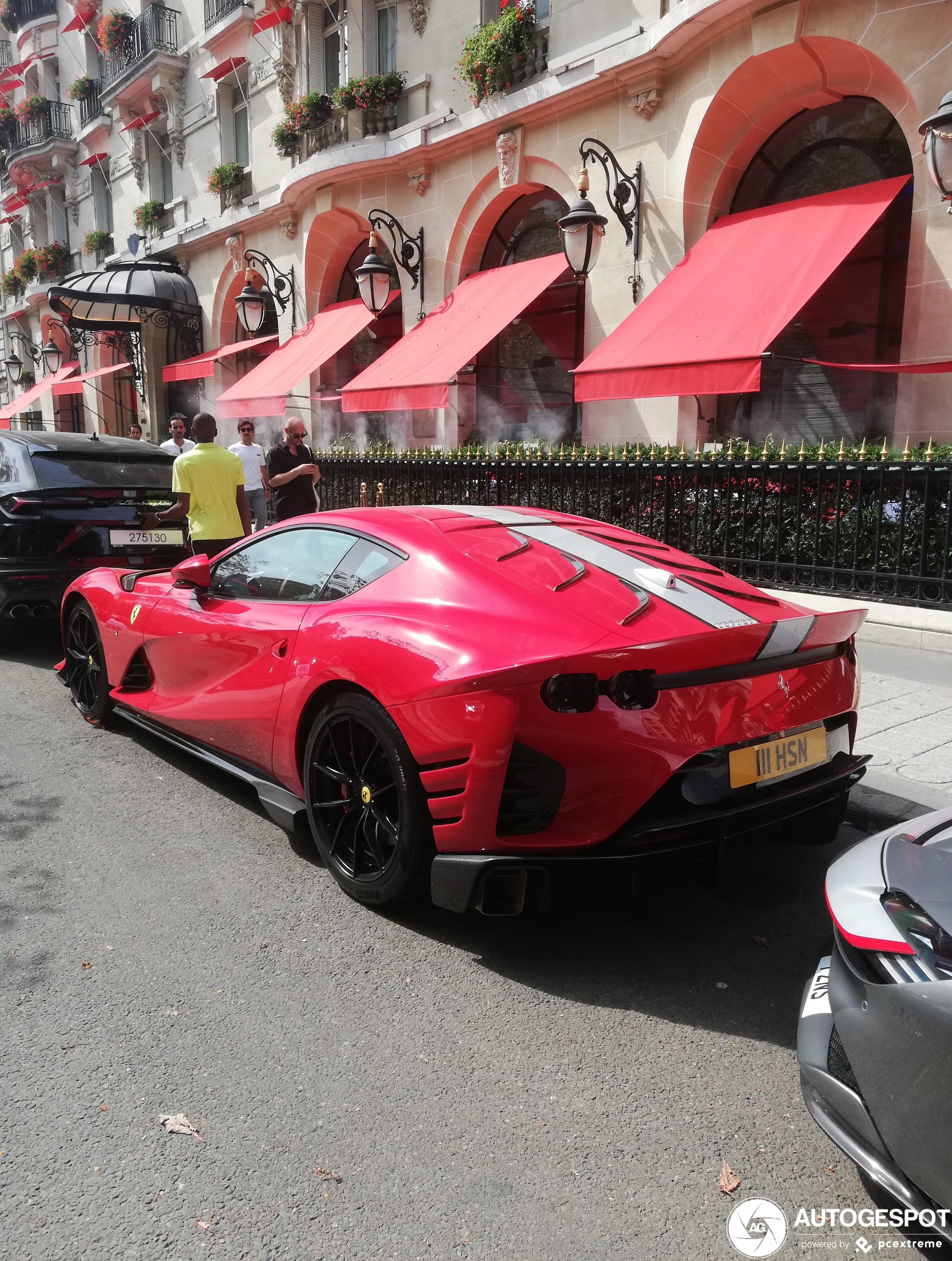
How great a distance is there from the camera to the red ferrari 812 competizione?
2791mm

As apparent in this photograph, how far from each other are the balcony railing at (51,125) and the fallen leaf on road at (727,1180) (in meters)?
35.0

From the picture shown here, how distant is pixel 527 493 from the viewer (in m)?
11.1

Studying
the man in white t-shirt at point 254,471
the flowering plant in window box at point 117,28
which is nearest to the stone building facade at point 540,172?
the flowering plant in window box at point 117,28

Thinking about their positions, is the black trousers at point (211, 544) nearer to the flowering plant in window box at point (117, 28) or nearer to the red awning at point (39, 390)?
the red awning at point (39, 390)

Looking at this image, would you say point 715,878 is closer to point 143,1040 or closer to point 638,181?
point 143,1040

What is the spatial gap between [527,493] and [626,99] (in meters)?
5.27

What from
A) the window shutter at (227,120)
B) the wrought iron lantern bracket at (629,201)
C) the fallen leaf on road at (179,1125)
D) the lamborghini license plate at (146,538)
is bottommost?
the fallen leaf on road at (179,1125)

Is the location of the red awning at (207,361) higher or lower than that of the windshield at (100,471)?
higher

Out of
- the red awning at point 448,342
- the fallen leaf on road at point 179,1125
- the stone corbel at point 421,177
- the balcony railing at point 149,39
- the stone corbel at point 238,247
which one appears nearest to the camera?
the fallen leaf on road at point 179,1125

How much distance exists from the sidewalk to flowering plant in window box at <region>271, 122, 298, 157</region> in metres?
14.3

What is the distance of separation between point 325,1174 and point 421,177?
15.7 meters

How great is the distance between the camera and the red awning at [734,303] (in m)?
8.45

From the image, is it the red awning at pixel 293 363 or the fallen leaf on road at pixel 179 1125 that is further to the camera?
the red awning at pixel 293 363

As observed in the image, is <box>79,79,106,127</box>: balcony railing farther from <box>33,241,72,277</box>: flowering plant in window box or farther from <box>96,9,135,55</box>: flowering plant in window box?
<box>33,241,72,277</box>: flowering plant in window box
